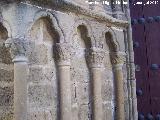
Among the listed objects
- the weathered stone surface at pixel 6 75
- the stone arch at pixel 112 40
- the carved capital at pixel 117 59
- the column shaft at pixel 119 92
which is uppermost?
the stone arch at pixel 112 40

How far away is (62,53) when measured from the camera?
2.84 meters

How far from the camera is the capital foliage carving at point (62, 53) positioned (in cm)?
284

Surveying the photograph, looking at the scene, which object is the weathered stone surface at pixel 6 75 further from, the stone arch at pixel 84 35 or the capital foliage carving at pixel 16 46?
the stone arch at pixel 84 35

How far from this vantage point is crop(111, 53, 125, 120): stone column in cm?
356

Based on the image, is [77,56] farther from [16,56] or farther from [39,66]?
[16,56]

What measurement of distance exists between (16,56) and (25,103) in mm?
361

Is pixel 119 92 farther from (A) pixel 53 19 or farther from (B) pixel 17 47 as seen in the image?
(B) pixel 17 47

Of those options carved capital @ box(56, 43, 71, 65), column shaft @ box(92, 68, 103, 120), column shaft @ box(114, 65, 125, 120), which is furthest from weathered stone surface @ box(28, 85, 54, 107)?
column shaft @ box(114, 65, 125, 120)

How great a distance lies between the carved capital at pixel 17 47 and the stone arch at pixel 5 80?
0.06m

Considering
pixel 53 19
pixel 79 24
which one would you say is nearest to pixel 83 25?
pixel 79 24

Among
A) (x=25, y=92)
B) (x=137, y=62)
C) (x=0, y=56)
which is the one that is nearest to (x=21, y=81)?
(x=25, y=92)

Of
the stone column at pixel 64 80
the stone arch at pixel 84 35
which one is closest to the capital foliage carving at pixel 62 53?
the stone column at pixel 64 80

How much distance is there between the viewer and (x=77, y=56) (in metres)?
3.16

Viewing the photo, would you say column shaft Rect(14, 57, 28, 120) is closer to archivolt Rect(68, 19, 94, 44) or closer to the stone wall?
the stone wall
